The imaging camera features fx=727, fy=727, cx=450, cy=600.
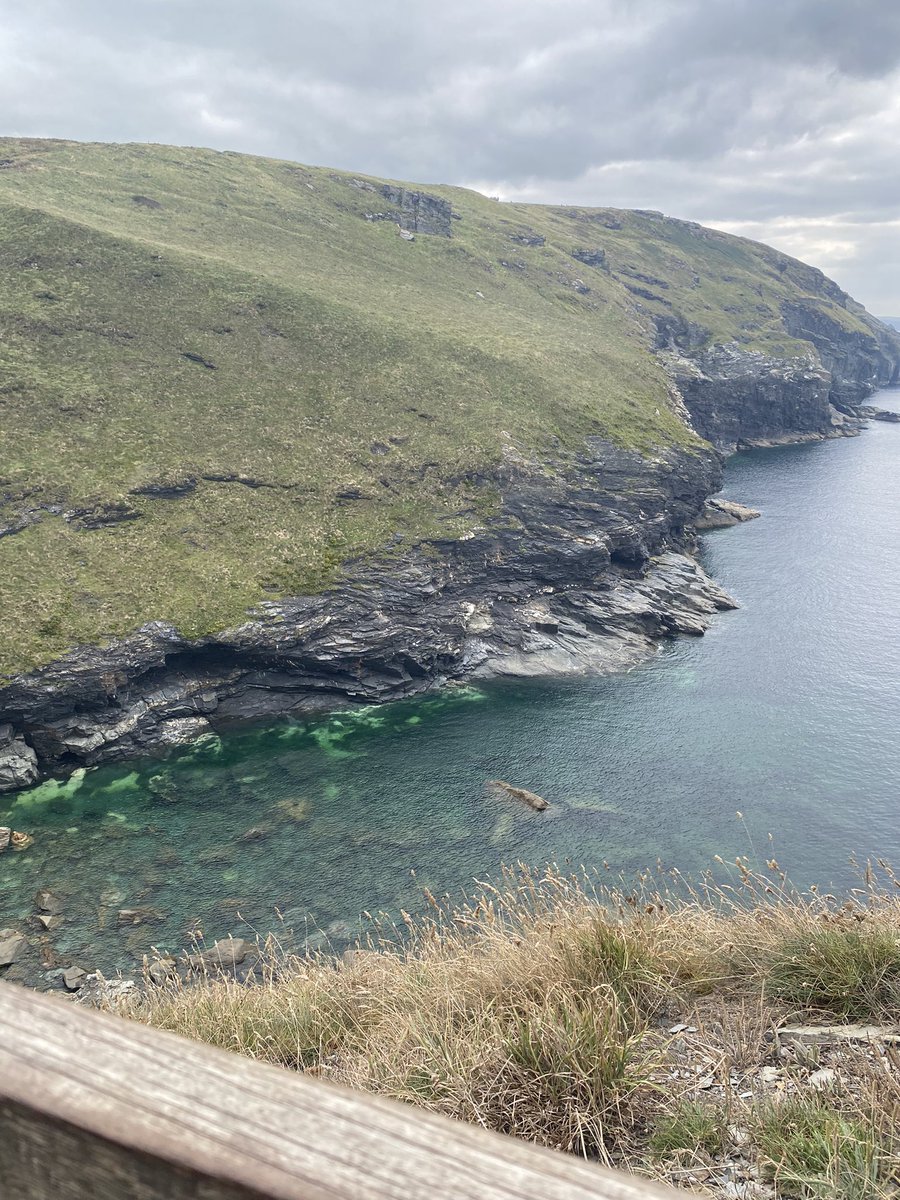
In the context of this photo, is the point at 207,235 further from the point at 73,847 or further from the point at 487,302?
the point at 73,847

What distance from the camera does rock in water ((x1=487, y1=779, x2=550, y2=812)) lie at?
40.6 meters

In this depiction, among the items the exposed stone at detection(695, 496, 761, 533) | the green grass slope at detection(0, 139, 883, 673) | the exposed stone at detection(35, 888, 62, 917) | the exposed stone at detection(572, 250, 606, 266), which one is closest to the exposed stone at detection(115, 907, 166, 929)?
the exposed stone at detection(35, 888, 62, 917)

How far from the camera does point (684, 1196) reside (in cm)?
126

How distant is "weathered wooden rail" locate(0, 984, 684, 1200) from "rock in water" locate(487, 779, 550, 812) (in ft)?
133

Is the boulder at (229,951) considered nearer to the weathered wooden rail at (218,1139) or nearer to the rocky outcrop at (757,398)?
the weathered wooden rail at (218,1139)

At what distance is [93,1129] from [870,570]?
90.2 meters

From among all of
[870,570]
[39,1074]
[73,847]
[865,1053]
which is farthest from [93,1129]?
[870,570]

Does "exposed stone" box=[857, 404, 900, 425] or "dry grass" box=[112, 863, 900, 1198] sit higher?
"exposed stone" box=[857, 404, 900, 425]

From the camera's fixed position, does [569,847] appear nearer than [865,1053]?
No

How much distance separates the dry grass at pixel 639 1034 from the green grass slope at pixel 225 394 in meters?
43.9

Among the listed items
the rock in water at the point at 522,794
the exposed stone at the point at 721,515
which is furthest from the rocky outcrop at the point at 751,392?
the rock in water at the point at 522,794

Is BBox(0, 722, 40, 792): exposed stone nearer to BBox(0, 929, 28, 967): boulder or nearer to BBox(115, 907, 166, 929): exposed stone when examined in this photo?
BBox(0, 929, 28, 967): boulder

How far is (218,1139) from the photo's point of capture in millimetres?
1350

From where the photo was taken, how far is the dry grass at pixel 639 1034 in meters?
4.18
